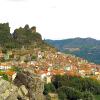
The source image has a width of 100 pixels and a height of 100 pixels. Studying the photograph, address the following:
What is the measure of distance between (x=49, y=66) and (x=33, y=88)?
7562cm

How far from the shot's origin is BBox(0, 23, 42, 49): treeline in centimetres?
10231

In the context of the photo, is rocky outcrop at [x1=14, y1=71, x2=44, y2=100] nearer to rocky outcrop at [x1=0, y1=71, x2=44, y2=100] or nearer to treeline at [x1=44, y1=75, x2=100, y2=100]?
rocky outcrop at [x1=0, y1=71, x2=44, y2=100]

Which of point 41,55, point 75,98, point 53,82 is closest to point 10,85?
point 75,98

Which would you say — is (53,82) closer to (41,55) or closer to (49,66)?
(49,66)

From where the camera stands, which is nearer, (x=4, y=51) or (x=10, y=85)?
(x=10, y=85)

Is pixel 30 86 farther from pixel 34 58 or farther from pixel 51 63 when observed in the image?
pixel 51 63

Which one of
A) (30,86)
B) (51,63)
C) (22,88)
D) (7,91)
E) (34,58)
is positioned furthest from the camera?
(51,63)

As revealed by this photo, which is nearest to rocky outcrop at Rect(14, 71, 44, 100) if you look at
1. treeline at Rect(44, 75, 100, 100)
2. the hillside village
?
treeline at Rect(44, 75, 100, 100)

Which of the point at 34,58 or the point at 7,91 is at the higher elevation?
the point at 7,91

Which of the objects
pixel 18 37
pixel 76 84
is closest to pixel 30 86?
pixel 76 84

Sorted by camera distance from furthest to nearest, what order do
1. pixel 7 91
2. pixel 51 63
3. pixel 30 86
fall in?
pixel 51 63 < pixel 30 86 < pixel 7 91

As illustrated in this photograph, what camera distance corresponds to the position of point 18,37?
349ft

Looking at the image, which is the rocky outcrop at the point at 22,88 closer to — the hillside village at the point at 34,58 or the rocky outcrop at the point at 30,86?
the rocky outcrop at the point at 30,86

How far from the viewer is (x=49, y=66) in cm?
9469
